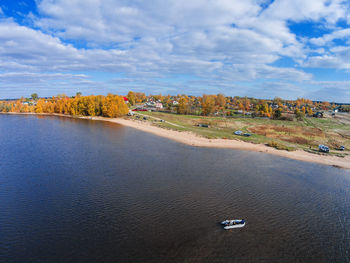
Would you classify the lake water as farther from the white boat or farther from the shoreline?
the shoreline

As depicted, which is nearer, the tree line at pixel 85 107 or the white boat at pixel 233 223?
the white boat at pixel 233 223

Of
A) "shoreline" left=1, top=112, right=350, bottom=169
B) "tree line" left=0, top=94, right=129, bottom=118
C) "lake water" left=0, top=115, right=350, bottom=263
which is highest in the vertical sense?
"tree line" left=0, top=94, right=129, bottom=118

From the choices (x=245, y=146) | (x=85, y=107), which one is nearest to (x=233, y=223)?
(x=245, y=146)

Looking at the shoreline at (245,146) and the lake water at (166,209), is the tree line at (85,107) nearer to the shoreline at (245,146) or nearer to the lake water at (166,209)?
the shoreline at (245,146)

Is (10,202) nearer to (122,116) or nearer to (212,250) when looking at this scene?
(212,250)

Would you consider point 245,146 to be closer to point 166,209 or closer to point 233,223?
point 233,223

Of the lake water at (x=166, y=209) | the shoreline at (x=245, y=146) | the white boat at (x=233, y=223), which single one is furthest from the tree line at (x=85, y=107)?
the white boat at (x=233, y=223)

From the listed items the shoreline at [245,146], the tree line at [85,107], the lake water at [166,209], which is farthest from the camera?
the tree line at [85,107]

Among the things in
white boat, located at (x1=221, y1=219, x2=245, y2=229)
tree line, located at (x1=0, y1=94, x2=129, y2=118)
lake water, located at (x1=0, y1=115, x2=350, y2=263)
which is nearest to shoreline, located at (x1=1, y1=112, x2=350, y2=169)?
lake water, located at (x1=0, y1=115, x2=350, y2=263)

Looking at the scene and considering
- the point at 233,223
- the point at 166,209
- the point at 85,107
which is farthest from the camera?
the point at 85,107
